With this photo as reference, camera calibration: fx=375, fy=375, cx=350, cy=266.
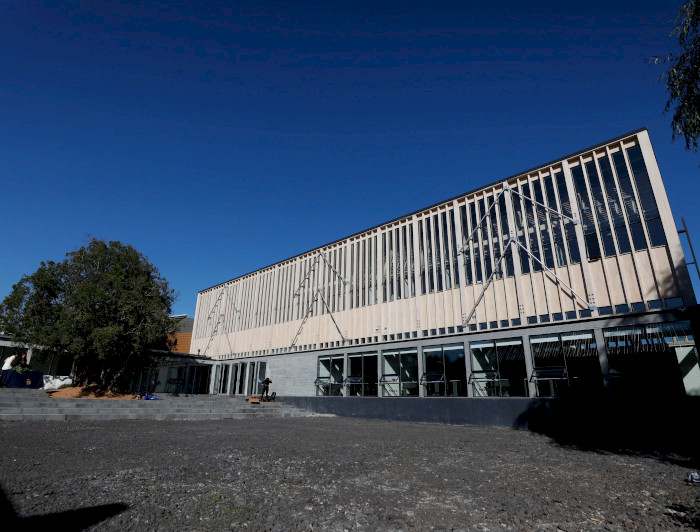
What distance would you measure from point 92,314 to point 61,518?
20899 millimetres

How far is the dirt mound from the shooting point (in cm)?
2055

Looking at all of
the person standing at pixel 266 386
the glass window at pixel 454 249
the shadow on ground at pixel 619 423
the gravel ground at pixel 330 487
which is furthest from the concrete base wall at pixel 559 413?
the person standing at pixel 266 386

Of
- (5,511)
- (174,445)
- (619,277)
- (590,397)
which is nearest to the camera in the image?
(5,511)

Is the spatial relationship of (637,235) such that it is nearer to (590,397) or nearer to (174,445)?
(590,397)

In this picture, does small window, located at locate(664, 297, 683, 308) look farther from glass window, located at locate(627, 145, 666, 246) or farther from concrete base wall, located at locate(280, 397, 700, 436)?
concrete base wall, located at locate(280, 397, 700, 436)

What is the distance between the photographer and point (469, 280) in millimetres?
19781

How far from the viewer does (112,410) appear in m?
16.3

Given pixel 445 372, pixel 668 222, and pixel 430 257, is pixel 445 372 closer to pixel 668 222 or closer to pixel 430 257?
pixel 430 257

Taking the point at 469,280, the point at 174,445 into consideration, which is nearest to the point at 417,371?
the point at 469,280

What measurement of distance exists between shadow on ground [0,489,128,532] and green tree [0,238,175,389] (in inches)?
760

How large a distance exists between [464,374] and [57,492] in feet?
54.1

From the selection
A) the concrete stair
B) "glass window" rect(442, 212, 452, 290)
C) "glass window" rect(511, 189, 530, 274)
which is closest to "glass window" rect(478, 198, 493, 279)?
"glass window" rect(511, 189, 530, 274)

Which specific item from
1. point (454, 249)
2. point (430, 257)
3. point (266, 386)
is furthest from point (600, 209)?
point (266, 386)

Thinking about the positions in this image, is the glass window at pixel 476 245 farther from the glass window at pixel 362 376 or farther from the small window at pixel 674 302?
the glass window at pixel 362 376
